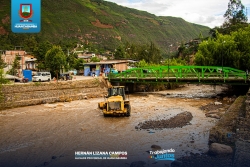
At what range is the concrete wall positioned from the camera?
1081 inches

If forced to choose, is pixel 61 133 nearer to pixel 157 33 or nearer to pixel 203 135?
pixel 203 135

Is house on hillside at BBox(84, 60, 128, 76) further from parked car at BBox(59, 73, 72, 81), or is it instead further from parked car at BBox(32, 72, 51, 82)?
parked car at BBox(32, 72, 51, 82)

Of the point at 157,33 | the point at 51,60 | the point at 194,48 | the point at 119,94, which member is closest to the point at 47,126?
the point at 119,94

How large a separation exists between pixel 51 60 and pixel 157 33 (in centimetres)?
16057

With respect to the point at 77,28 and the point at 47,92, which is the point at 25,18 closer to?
the point at 47,92

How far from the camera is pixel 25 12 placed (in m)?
17.1

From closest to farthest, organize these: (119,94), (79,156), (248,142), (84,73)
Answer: (248,142), (79,156), (119,94), (84,73)

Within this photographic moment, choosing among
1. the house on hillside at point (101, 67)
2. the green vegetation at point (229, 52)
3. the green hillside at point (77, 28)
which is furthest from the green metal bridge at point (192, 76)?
the green hillside at point (77, 28)

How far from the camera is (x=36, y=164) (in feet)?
36.5

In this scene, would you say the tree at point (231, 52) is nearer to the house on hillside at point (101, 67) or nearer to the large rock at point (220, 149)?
the house on hillside at point (101, 67)

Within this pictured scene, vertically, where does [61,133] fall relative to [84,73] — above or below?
below

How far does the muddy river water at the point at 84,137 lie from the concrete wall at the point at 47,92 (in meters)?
3.52

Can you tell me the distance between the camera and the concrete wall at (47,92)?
27.5 m

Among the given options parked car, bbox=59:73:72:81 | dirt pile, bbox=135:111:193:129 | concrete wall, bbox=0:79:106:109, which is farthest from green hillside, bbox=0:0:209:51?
dirt pile, bbox=135:111:193:129
